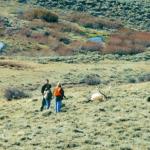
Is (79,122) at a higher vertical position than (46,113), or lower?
higher

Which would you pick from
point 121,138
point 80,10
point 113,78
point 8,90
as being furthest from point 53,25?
point 121,138

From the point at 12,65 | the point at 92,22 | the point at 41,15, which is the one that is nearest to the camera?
the point at 12,65

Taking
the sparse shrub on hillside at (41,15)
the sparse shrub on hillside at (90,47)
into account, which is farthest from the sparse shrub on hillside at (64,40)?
the sparse shrub on hillside at (41,15)

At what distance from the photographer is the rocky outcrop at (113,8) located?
8644 centimetres

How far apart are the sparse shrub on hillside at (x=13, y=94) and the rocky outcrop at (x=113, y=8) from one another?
45522 millimetres

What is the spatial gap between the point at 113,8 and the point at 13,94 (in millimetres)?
52064

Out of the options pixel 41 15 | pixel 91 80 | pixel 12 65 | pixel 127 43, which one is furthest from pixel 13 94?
pixel 41 15

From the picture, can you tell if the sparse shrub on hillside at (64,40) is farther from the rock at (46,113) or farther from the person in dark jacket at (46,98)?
the rock at (46,113)

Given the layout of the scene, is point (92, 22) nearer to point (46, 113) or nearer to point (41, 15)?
point (41, 15)

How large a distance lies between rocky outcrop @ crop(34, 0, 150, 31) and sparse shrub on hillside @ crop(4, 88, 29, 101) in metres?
45.5

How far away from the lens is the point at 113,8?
89562mm

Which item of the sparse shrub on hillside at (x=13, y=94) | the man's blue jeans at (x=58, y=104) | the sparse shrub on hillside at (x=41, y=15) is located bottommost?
the sparse shrub on hillside at (x=41, y=15)

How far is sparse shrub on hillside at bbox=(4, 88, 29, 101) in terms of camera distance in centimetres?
3916

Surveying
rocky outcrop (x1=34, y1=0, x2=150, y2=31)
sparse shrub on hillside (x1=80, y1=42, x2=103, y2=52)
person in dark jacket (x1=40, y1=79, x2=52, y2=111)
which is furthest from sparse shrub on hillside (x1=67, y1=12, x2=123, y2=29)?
person in dark jacket (x1=40, y1=79, x2=52, y2=111)
